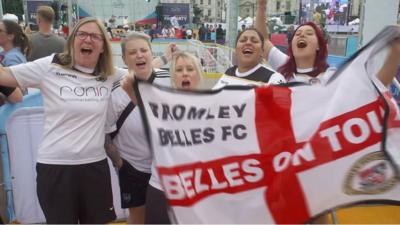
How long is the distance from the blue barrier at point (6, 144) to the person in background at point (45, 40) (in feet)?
7.13

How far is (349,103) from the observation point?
88.6 inches

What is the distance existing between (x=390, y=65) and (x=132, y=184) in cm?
194

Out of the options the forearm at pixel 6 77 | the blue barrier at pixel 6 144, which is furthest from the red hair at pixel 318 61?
the blue barrier at pixel 6 144

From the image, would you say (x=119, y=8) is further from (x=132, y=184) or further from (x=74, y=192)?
(x=74, y=192)

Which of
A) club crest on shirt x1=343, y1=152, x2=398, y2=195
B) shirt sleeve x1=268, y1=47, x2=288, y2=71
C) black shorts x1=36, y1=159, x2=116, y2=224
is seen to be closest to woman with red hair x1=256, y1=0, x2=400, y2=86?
shirt sleeve x1=268, y1=47, x2=288, y2=71

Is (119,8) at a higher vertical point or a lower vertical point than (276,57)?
higher

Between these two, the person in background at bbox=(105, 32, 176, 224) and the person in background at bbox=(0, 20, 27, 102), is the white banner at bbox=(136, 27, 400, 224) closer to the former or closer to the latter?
the person in background at bbox=(105, 32, 176, 224)

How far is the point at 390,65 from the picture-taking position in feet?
7.89

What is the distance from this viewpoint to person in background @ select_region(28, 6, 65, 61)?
5.99 m

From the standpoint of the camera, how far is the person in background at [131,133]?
2973 millimetres

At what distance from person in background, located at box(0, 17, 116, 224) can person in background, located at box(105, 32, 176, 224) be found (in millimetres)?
154

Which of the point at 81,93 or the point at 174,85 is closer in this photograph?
the point at 81,93

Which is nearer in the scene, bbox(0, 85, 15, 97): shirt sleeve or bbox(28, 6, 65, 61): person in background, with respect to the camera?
bbox(0, 85, 15, 97): shirt sleeve

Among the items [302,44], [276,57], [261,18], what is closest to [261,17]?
[261,18]
